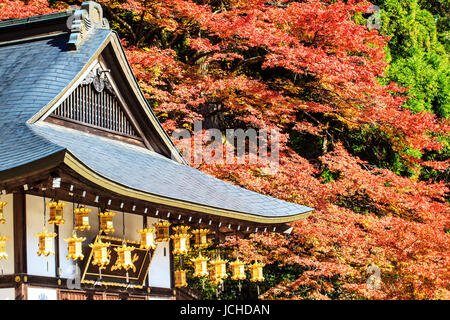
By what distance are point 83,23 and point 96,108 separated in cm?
140

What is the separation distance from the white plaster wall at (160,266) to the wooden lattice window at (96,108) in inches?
67.4

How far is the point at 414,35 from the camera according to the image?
73.2 feet

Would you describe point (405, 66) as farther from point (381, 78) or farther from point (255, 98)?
point (255, 98)

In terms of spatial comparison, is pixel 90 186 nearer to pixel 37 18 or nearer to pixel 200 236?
pixel 200 236

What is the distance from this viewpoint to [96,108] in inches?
414

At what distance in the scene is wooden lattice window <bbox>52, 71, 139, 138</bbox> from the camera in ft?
32.6

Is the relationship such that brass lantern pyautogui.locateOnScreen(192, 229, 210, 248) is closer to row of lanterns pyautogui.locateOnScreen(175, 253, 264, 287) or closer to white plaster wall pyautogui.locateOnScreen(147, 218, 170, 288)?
row of lanterns pyautogui.locateOnScreen(175, 253, 264, 287)

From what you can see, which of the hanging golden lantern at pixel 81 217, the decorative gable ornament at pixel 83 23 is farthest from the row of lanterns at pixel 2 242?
the decorative gable ornament at pixel 83 23

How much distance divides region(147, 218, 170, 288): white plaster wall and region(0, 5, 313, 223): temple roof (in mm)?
1195

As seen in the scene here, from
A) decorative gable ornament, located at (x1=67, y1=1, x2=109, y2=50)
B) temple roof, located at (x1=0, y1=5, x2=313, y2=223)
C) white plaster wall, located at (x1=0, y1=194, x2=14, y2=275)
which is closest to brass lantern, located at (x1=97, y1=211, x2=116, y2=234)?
temple roof, located at (x1=0, y1=5, x2=313, y2=223)

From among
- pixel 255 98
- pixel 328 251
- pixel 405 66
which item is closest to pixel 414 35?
pixel 405 66

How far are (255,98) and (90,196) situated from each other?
9.92m

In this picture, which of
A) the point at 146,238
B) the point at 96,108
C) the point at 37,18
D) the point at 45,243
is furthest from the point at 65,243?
the point at 37,18

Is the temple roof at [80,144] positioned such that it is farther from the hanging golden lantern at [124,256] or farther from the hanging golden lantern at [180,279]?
the hanging golden lantern at [180,279]
